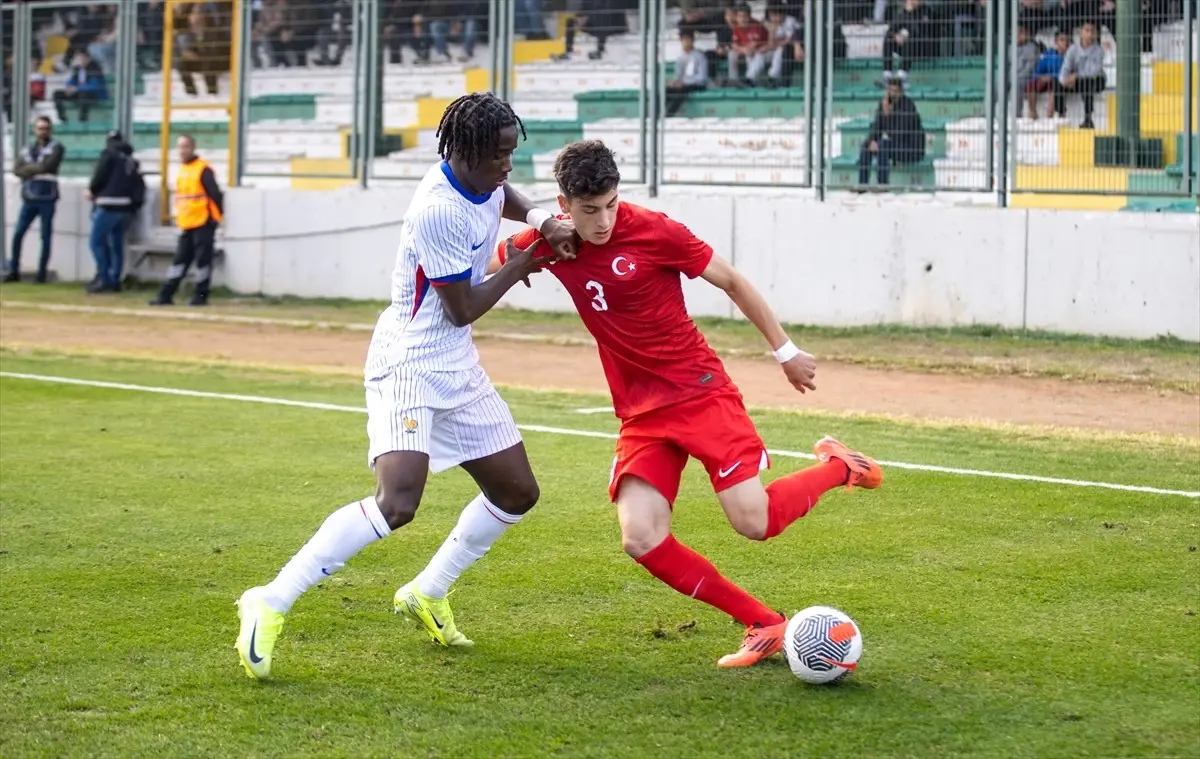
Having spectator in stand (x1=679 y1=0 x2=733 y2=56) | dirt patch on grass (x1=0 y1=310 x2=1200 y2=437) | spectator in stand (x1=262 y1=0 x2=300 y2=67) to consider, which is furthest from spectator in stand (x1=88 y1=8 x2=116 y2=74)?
spectator in stand (x1=679 y1=0 x2=733 y2=56)

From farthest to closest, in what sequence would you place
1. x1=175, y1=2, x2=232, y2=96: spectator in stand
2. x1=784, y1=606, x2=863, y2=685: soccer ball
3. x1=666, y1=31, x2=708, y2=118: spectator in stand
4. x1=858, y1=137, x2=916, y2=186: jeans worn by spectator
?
x1=175, y1=2, x2=232, y2=96: spectator in stand
x1=666, y1=31, x2=708, y2=118: spectator in stand
x1=858, y1=137, x2=916, y2=186: jeans worn by spectator
x1=784, y1=606, x2=863, y2=685: soccer ball

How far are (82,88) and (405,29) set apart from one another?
6562mm

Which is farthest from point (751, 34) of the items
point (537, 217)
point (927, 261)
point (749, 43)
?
point (537, 217)

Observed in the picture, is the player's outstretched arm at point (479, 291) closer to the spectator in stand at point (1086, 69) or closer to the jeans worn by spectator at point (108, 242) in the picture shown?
the spectator in stand at point (1086, 69)

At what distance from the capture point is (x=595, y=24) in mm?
18328

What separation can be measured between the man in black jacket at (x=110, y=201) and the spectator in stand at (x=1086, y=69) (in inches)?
489

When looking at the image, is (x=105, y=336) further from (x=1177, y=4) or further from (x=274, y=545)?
(x=1177, y=4)

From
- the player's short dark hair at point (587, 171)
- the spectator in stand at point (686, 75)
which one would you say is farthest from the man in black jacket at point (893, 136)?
the player's short dark hair at point (587, 171)

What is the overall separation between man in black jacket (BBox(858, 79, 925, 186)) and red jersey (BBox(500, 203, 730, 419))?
10805mm

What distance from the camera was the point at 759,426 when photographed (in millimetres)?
10734

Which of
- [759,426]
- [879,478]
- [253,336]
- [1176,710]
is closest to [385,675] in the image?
Answer: [879,478]

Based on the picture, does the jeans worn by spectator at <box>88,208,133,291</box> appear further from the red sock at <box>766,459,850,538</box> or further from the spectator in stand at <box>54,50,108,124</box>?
the red sock at <box>766,459,850,538</box>

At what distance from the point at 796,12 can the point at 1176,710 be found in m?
12.7

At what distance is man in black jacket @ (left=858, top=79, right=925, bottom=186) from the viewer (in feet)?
51.9
